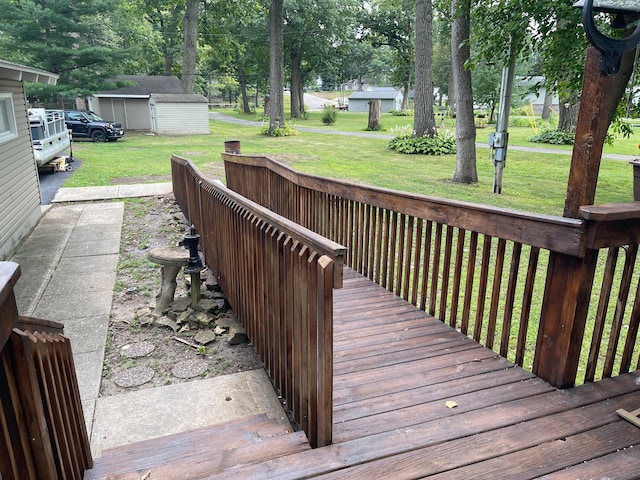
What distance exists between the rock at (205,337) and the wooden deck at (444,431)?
156cm

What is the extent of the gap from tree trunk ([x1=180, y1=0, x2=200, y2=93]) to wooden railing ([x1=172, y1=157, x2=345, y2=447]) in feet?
77.6

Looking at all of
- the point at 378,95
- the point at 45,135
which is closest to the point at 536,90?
the point at 45,135

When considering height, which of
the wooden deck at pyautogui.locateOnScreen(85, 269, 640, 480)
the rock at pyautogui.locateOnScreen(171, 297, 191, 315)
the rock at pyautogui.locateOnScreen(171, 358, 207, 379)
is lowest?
the rock at pyautogui.locateOnScreen(171, 358, 207, 379)

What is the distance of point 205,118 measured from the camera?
25812 mm

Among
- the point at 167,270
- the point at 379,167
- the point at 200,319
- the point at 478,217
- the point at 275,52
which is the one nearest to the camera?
the point at 478,217

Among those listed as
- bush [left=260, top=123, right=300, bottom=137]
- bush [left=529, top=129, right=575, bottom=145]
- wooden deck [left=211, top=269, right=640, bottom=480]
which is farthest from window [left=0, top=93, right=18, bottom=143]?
bush [left=529, top=129, right=575, bottom=145]

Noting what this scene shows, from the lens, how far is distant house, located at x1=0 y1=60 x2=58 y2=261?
686 cm

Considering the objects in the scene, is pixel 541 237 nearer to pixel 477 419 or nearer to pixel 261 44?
pixel 477 419

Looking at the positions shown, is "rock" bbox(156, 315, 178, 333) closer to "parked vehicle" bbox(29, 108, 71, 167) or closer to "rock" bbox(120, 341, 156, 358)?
"rock" bbox(120, 341, 156, 358)

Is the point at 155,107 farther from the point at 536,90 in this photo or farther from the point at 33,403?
the point at 33,403

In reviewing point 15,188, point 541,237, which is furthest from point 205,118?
point 541,237

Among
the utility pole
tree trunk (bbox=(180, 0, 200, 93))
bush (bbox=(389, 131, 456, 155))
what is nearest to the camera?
the utility pole

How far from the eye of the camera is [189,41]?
25.1 metres

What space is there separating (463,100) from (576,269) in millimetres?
9244
